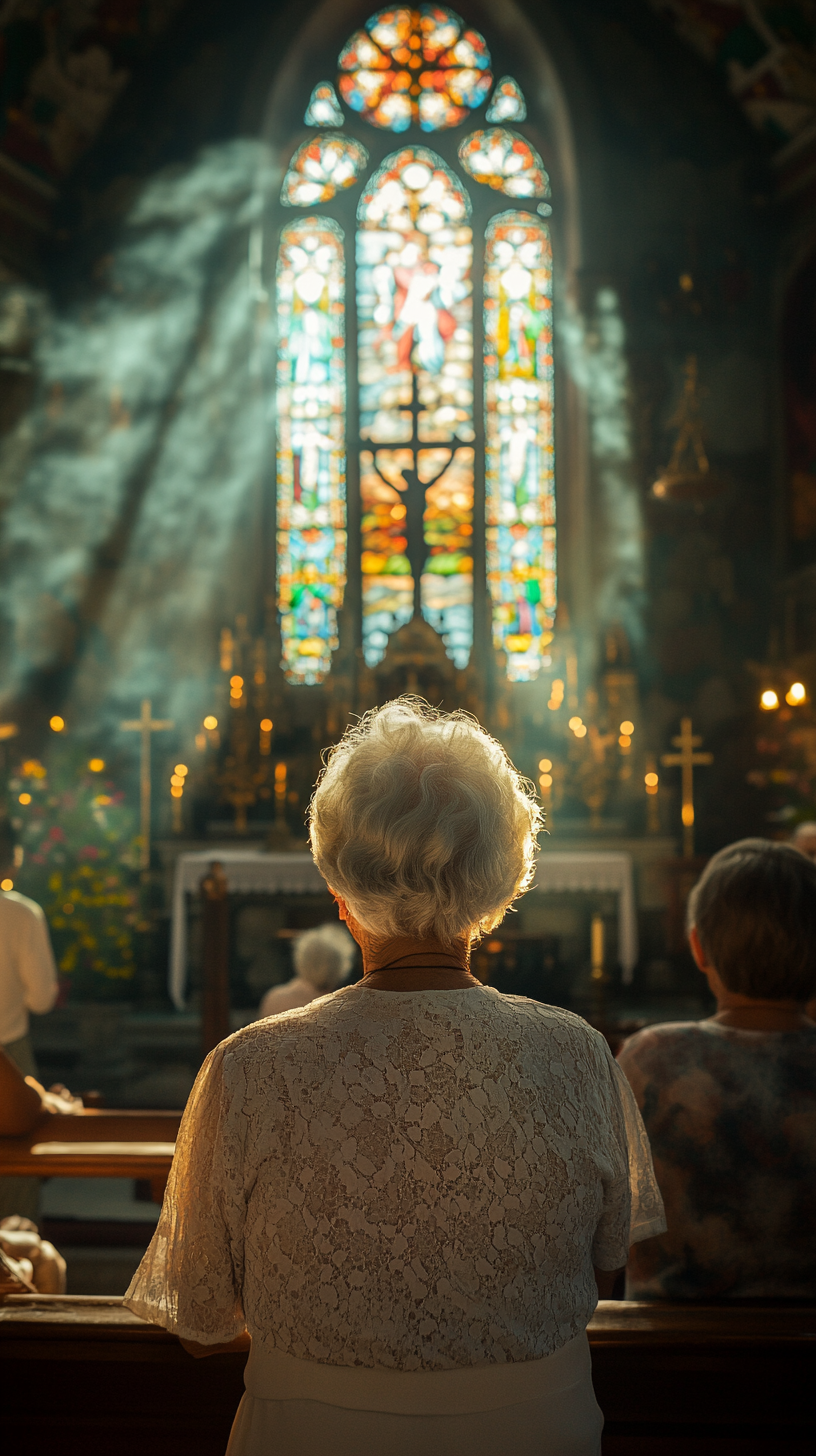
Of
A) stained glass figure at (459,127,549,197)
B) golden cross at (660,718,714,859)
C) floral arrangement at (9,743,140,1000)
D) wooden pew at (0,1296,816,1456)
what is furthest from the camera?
stained glass figure at (459,127,549,197)

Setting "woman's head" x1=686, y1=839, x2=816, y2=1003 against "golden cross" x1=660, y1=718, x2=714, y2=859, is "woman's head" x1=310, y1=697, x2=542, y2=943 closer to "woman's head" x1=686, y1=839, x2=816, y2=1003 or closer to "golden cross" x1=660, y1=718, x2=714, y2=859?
"woman's head" x1=686, y1=839, x2=816, y2=1003

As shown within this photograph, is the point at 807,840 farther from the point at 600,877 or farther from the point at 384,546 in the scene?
the point at 384,546

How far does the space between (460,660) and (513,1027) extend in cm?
866

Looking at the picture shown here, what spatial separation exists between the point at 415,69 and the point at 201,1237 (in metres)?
11.0

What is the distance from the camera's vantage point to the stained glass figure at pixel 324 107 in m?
10.5

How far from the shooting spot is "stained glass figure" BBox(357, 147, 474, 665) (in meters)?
9.99

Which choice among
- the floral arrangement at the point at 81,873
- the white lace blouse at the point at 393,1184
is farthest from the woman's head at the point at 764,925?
the floral arrangement at the point at 81,873

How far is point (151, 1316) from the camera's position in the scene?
1285mm

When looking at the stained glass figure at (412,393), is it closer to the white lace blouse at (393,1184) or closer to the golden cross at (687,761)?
the golden cross at (687,761)

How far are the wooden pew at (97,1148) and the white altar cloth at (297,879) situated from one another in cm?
467

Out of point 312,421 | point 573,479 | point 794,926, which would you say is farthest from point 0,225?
point 794,926

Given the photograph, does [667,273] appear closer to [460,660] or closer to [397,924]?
[460,660]

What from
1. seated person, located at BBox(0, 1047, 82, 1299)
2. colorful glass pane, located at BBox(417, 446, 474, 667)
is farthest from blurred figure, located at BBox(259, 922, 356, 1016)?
colorful glass pane, located at BBox(417, 446, 474, 667)

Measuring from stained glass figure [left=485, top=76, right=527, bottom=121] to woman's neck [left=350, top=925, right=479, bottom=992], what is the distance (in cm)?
1054
